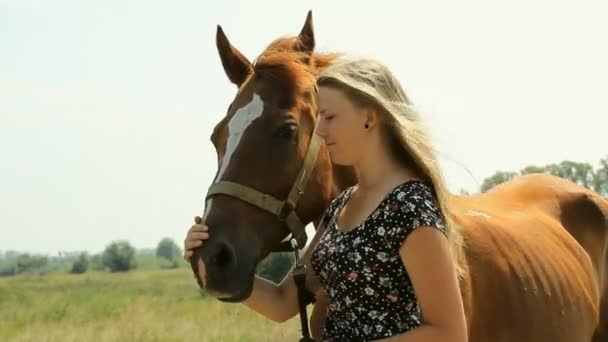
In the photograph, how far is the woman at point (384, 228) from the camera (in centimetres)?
246

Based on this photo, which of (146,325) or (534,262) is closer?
(534,262)

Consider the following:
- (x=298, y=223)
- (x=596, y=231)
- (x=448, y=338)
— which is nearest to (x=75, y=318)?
(x=596, y=231)

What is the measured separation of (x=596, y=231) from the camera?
18.8 feet

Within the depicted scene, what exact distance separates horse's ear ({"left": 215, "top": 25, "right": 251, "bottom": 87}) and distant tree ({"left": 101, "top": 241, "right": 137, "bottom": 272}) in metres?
92.3

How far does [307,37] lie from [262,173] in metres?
0.88

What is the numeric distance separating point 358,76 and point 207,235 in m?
0.88

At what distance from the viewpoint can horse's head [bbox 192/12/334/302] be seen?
10.7 feet

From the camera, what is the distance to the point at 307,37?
407cm

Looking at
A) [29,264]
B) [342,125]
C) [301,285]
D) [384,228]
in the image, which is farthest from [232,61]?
[29,264]

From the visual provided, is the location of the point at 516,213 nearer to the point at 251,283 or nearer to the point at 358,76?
the point at 251,283

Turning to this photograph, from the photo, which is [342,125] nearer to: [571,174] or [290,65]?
[290,65]

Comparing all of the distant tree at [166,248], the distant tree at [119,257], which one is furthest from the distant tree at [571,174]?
the distant tree at [166,248]

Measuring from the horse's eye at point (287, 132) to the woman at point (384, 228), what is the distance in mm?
753

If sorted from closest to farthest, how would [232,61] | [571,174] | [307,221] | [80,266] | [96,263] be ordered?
[307,221]
[232,61]
[571,174]
[80,266]
[96,263]
